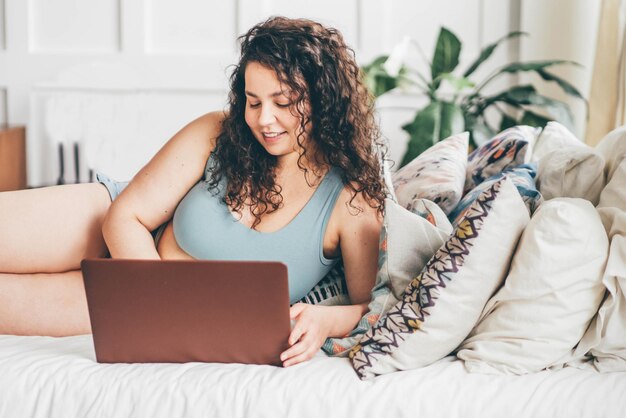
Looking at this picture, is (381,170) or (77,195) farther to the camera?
(77,195)

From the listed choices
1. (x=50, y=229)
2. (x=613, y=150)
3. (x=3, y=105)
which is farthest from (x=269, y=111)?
(x=3, y=105)

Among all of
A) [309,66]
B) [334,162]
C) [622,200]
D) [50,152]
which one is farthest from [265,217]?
[50,152]

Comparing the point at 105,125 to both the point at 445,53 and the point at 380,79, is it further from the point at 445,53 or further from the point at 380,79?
the point at 445,53

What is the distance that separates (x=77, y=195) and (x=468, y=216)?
905 mm

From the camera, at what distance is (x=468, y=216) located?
139cm

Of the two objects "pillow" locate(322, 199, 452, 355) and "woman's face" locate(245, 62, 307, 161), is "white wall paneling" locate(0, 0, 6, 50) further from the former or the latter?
"pillow" locate(322, 199, 452, 355)

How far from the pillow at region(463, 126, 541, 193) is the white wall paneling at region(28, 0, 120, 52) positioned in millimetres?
2730

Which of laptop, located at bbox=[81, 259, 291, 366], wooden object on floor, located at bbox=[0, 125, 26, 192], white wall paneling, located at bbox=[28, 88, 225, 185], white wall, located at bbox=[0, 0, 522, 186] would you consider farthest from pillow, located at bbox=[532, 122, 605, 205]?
wooden object on floor, located at bbox=[0, 125, 26, 192]

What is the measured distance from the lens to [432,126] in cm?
332

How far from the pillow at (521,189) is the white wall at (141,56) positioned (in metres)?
2.36

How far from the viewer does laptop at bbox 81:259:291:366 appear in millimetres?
→ 1325

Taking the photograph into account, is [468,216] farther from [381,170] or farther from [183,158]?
[183,158]

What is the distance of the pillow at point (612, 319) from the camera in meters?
1.35

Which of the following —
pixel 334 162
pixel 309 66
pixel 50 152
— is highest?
pixel 309 66
